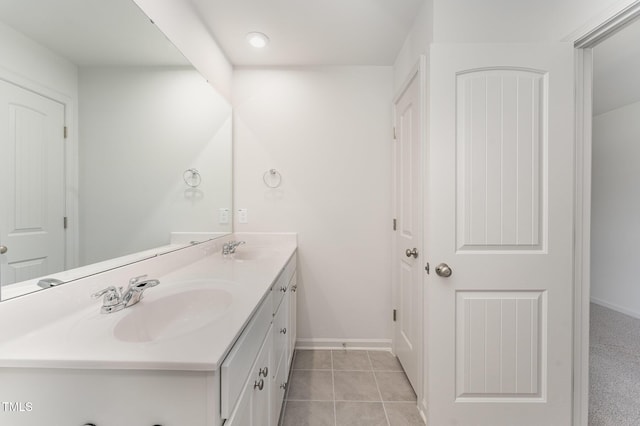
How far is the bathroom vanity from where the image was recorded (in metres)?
0.56

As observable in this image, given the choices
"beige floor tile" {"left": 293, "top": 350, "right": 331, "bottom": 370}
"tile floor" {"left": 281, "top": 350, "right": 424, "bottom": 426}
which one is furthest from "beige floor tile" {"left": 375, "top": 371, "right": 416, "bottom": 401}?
"beige floor tile" {"left": 293, "top": 350, "right": 331, "bottom": 370}

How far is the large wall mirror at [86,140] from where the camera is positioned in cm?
70

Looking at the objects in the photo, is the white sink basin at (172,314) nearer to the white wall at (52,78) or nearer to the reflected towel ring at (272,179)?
the white wall at (52,78)

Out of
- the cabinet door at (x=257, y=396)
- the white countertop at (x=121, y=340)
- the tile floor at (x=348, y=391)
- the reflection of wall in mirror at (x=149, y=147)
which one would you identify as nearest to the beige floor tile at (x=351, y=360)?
the tile floor at (x=348, y=391)

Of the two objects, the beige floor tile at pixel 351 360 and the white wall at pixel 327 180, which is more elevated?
the white wall at pixel 327 180

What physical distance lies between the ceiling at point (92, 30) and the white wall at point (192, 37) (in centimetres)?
9

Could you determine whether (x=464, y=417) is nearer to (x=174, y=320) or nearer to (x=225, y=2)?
(x=174, y=320)

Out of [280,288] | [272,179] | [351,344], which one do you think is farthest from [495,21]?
[351,344]

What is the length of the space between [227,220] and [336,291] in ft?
3.63

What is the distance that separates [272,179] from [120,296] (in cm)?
140

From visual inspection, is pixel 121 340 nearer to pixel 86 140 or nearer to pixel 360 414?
pixel 86 140

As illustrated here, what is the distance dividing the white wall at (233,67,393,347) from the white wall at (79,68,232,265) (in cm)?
36

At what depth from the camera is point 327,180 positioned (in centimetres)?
210

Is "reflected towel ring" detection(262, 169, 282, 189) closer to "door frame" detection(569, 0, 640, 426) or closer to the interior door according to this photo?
the interior door
